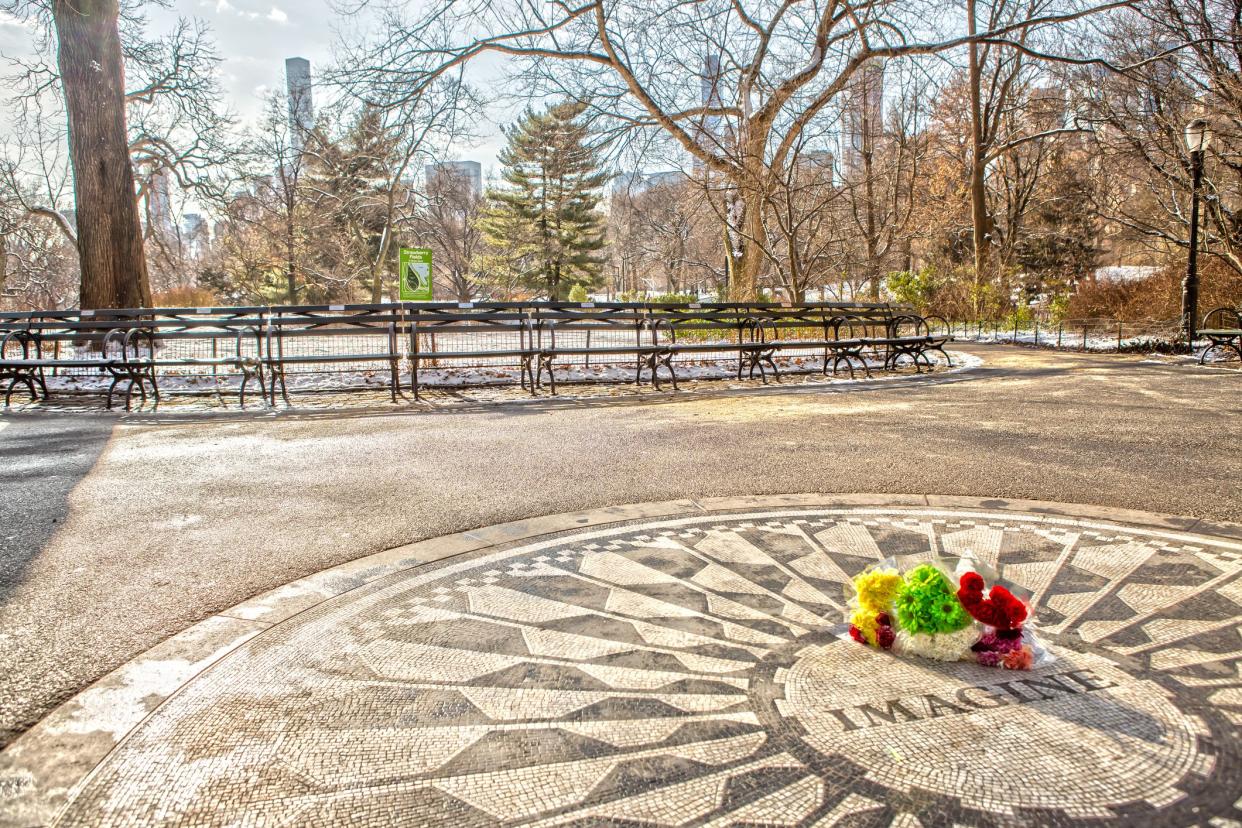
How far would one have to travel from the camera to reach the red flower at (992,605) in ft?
8.84

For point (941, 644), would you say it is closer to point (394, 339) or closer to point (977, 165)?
point (394, 339)

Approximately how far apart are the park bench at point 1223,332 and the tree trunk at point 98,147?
18709mm

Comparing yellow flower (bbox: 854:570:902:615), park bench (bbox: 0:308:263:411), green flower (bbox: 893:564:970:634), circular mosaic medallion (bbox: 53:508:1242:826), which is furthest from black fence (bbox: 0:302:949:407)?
Answer: green flower (bbox: 893:564:970:634)

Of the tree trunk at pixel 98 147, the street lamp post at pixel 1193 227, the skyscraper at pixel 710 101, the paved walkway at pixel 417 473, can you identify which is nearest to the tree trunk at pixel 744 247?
the skyscraper at pixel 710 101

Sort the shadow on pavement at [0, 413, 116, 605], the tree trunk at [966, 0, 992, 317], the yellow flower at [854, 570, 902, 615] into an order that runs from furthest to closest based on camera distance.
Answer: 1. the tree trunk at [966, 0, 992, 317]
2. the shadow on pavement at [0, 413, 116, 605]
3. the yellow flower at [854, 570, 902, 615]

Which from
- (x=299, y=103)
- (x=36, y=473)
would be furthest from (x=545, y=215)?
(x=36, y=473)

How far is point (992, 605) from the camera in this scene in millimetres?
2707

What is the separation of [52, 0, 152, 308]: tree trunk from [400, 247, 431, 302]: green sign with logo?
5.60 metres

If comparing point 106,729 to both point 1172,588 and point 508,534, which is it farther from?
point 1172,588

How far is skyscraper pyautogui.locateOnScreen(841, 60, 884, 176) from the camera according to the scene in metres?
19.3

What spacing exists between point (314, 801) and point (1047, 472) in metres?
5.41

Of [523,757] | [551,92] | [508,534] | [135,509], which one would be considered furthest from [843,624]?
[551,92]

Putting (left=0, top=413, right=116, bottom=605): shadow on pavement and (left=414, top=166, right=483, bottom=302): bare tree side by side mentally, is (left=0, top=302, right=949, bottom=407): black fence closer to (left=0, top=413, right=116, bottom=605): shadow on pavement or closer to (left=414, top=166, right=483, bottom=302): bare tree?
(left=0, top=413, right=116, bottom=605): shadow on pavement

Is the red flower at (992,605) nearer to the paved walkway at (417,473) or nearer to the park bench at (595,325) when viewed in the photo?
the paved walkway at (417,473)
